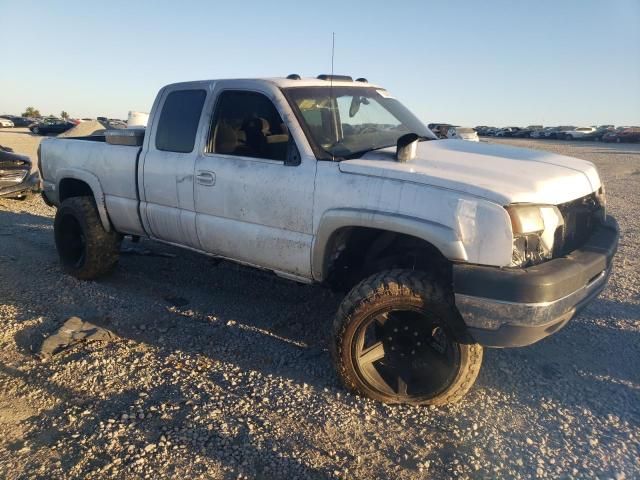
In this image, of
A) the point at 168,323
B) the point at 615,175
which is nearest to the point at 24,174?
the point at 168,323

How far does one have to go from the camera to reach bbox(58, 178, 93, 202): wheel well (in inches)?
216

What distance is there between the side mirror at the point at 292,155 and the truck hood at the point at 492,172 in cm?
38

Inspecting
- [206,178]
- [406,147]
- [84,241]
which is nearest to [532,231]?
[406,147]

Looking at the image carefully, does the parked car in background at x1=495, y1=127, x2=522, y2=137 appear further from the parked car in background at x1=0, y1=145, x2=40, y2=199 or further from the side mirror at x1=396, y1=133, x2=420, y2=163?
the side mirror at x1=396, y1=133, x2=420, y2=163

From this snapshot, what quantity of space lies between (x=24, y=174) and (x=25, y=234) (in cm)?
343

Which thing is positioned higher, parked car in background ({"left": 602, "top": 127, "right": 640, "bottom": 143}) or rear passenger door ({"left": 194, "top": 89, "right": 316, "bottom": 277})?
rear passenger door ({"left": 194, "top": 89, "right": 316, "bottom": 277})

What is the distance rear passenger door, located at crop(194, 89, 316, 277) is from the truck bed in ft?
3.14

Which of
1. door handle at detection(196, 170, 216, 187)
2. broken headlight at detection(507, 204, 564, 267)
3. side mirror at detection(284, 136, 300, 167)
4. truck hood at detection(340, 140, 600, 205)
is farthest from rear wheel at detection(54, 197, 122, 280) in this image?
broken headlight at detection(507, 204, 564, 267)

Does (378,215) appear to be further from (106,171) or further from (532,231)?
(106,171)

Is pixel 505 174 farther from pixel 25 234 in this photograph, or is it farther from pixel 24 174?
pixel 24 174

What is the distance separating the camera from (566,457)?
8.95ft

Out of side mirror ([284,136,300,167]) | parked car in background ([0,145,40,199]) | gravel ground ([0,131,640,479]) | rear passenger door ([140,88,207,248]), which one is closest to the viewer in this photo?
gravel ground ([0,131,640,479])

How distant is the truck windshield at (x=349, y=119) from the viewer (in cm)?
363

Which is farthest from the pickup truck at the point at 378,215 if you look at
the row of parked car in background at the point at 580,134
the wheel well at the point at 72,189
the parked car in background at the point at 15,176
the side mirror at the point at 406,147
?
the row of parked car in background at the point at 580,134
